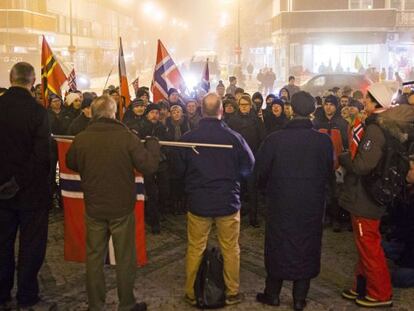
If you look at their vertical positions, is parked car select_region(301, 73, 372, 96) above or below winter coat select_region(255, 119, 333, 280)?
above

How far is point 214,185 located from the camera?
16.1ft

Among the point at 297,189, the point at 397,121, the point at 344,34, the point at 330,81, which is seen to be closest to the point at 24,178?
the point at 297,189

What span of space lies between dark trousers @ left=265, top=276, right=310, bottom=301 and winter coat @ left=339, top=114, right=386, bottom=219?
0.82 metres

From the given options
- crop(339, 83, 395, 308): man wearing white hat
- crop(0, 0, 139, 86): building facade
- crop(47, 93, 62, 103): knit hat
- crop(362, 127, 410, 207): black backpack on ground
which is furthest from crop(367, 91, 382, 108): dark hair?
crop(0, 0, 139, 86): building facade

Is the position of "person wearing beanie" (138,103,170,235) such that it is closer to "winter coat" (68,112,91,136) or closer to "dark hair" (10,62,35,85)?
"winter coat" (68,112,91,136)

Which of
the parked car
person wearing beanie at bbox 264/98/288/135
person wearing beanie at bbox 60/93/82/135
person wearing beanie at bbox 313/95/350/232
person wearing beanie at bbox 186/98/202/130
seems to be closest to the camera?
person wearing beanie at bbox 313/95/350/232

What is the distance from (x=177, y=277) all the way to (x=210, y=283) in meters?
0.90

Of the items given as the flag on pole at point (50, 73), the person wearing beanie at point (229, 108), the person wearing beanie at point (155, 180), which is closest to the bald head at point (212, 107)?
the person wearing beanie at point (155, 180)

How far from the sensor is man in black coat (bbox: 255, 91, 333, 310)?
4801 millimetres

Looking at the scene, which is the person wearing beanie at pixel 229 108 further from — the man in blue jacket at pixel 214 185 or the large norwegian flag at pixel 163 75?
the man in blue jacket at pixel 214 185

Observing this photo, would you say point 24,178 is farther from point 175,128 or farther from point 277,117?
point 277,117

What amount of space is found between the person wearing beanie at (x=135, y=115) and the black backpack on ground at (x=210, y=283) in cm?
331

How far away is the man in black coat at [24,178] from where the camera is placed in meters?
4.79

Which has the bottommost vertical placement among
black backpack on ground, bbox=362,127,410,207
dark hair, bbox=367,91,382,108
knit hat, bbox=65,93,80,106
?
black backpack on ground, bbox=362,127,410,207
